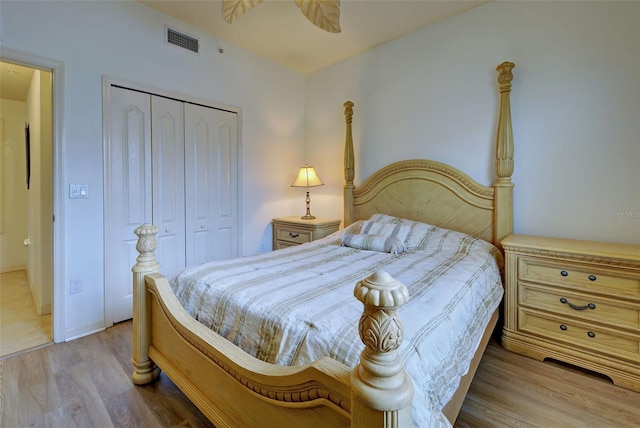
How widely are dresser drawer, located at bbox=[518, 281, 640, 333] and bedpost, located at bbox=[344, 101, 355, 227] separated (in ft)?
5.49

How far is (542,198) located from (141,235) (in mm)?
2727

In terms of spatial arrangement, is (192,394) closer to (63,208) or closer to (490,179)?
(63,208)

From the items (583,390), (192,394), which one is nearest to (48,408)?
(192,394)

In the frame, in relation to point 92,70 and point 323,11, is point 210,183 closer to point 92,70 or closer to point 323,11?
point 92,70

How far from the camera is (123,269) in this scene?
2432 mm

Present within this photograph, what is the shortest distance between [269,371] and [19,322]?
9.18 ft

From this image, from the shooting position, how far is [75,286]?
7.17 feet

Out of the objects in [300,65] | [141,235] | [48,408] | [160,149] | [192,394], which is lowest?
[48,408]

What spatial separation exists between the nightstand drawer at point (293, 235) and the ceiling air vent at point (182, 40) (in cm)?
200

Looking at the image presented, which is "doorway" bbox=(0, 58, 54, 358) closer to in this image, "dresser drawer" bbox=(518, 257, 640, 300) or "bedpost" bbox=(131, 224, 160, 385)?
"bedpost" bbox=(131, 224, 160, 385)

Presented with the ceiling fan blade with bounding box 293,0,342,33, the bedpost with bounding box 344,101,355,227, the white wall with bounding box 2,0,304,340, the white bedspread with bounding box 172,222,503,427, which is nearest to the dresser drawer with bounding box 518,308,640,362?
the white bedspread with bounding box 172,222,503,427

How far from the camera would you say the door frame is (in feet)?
6.77

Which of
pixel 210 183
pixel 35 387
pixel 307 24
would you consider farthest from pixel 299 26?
pixel 35 387

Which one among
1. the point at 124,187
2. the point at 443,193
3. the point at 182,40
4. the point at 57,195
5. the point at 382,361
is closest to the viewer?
the point at 382,361
